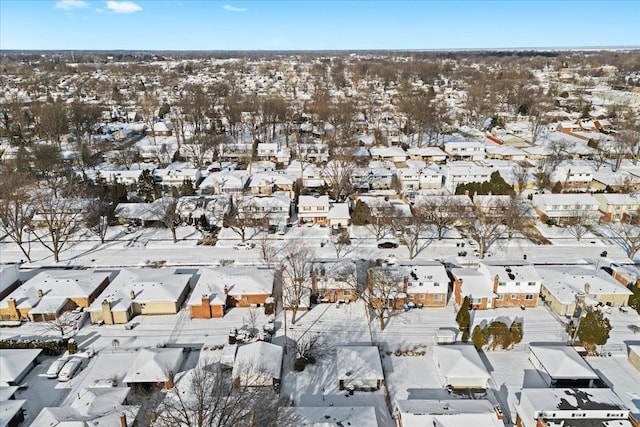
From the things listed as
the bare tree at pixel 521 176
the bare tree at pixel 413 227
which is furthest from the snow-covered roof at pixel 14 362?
the bare tree at pixel 521 176

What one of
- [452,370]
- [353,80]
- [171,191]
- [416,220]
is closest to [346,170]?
[416,220]

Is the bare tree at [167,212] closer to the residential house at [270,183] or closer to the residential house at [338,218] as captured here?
the residential house at [270,183]

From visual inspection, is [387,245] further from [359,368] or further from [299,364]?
[299,364]

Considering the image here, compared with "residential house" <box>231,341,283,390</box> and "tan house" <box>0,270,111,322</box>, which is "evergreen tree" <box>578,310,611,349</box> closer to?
"residential house" <box>231,341,283,390</box>

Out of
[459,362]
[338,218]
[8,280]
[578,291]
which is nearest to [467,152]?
[338,218]

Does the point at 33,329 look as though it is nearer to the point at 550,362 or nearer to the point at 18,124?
the point at 550,362

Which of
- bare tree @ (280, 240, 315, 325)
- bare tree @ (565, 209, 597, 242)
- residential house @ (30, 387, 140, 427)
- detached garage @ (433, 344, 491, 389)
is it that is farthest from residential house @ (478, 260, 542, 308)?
residential house @ (30, 387, 140, 427)
